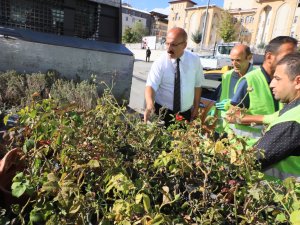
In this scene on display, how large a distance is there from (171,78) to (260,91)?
1214mm

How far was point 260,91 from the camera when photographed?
7.73 ft

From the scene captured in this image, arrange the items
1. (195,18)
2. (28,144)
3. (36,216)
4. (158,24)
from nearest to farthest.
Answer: (36,216), (28,144), (195,18), (158,24)

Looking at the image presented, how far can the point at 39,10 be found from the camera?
4.23 meters

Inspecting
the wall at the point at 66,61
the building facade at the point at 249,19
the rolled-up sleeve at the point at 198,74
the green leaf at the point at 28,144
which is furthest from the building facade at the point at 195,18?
the green leaf at the point at 28,144

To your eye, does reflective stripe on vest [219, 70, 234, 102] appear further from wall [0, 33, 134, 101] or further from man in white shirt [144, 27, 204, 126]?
wall [0, 33, 134, 101]

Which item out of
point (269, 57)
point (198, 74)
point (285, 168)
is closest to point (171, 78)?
point (198, 74)

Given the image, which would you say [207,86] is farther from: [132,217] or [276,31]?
[276,31]

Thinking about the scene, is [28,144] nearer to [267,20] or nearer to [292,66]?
[292,66]

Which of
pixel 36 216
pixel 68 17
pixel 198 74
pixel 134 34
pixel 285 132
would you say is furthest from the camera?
pixel 134 34

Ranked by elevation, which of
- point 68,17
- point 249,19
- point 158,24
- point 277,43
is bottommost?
point 277,43

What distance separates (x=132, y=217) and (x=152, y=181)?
0.28 metres

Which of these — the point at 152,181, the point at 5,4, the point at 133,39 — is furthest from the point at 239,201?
the point at 133,39

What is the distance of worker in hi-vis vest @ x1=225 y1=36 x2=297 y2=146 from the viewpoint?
7.61 ft

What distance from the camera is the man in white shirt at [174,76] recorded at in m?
3.27
